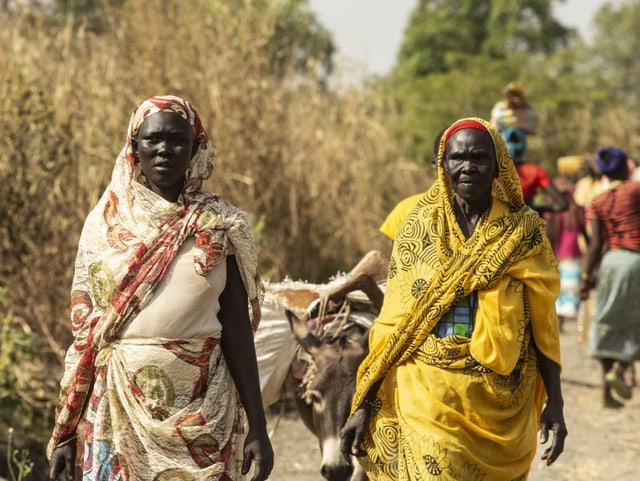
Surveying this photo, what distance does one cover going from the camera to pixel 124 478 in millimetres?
3328

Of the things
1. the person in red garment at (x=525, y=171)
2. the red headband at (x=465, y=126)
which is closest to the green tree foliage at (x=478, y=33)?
the person in red garment at (x=525, y=171)

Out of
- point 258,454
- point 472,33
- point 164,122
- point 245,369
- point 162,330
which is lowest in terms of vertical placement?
point 258,454

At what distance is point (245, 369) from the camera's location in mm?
3426

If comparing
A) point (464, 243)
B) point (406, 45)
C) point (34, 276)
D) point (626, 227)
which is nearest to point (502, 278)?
point (464, 243)

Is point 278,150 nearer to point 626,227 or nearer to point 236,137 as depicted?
point 236,137

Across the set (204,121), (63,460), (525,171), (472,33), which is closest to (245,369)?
(63,460)

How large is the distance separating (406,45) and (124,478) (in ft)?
111

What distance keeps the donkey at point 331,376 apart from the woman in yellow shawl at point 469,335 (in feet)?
2.62

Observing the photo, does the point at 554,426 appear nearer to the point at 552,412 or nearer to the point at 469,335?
the point at 552,412

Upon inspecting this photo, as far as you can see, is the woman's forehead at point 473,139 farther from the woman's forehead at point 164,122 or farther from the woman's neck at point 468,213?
the woman's forehead at point 164,122

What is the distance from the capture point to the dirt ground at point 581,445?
267 inches

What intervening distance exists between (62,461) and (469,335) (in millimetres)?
1464

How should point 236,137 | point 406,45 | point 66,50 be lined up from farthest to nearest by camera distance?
point 406,45, point 236,137, point 66,50

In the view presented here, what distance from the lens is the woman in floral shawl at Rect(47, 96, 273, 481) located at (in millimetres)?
3324
